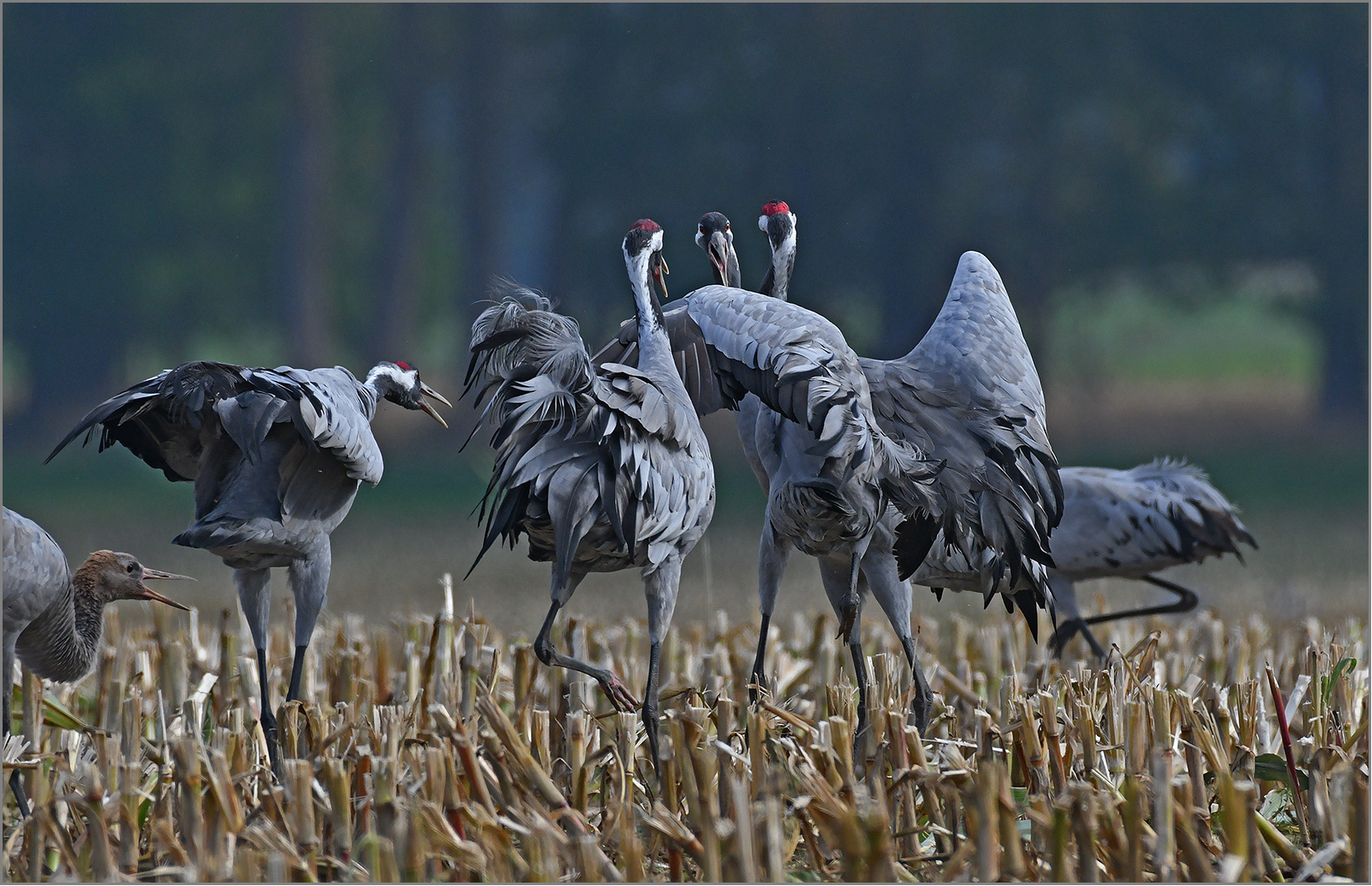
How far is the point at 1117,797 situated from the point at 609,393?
138 centimetres

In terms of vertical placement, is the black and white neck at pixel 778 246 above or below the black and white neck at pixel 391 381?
above

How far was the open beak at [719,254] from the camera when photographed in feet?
13.4

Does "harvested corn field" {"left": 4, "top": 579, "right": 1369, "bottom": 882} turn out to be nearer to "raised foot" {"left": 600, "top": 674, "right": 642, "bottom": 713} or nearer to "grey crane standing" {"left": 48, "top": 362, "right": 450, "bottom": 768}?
"raised foot" {"left": 600, "top": 674, "right": 642, "bottom": 713}

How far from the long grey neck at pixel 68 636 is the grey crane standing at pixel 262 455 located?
32cm

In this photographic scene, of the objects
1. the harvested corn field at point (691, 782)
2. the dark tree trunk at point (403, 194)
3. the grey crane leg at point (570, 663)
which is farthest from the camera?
the dark tree trunk at point (403, 194)

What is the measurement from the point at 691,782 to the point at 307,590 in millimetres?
1495

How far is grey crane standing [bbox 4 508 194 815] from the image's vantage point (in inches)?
130

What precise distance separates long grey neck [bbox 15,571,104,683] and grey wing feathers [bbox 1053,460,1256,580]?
3.18 m

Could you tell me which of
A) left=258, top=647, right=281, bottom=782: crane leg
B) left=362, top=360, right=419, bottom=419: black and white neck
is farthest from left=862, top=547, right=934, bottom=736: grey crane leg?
left=258, top=647, right=281, bottom=782: crane leg

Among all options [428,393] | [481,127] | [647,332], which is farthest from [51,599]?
[481,127]

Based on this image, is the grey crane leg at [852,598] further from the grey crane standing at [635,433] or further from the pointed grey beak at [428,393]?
the pointed grey beak at [428,393]

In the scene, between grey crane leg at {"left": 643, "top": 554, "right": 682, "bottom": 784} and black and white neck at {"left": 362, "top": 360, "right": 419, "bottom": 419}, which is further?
black and white neck at {"left": 362, "top": 360, "right": 419, "bottom": 419}

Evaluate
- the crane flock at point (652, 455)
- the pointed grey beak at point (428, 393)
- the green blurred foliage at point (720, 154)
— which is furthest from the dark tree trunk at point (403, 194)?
the crane flock at point (652, 455)

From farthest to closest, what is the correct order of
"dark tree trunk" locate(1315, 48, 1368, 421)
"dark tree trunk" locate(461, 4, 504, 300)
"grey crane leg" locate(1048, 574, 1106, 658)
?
"dark tree trunk" locate(461, 4, 504, 300) → "dark tree trunk" locate(1315, 48, 1368, 421) → "grey crane leg" locate(1048, 574, 1106, 658)
